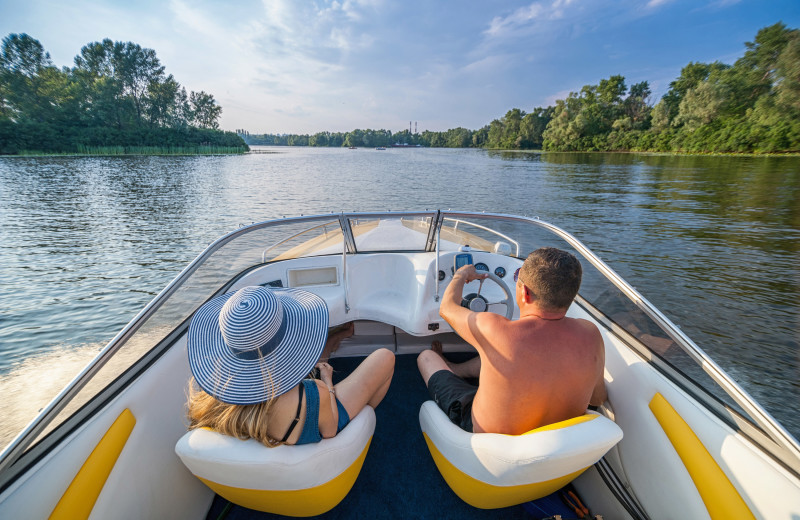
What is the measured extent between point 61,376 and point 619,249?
11.7 m

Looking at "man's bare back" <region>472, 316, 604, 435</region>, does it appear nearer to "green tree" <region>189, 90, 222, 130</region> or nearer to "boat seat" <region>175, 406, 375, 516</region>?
"boat seat" <region>175, 406, 375, 516</region>

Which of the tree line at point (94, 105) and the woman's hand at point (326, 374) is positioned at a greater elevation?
the tree line at point (94, 105)

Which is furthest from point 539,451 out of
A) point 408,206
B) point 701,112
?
point 701,112

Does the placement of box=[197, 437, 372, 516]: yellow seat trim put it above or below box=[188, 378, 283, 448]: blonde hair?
below

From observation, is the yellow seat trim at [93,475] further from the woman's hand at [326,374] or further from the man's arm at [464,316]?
the man's arm at [464,316]

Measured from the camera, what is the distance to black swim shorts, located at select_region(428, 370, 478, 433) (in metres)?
1.74

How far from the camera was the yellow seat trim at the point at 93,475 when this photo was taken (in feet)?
3.60

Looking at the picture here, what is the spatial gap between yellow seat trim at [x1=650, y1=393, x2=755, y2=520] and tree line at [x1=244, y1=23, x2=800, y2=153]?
4330 cm

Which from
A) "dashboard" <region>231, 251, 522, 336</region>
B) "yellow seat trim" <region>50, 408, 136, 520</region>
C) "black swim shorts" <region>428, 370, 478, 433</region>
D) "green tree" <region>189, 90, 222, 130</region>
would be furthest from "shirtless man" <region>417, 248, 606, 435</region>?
"green tree" <region>189, 90, 222, 130</region>

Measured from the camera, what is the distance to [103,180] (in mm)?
20422

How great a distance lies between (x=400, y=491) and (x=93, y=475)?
4.83ft

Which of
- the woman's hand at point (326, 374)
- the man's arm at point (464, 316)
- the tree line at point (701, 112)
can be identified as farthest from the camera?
the tree line at point (701, 112)

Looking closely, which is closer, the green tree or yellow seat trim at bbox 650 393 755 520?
yellow seat trim at bbox 650 393 755 520

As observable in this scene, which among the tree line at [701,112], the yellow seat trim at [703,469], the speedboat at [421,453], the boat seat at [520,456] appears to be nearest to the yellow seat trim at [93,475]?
the speedboat at [421,453]
